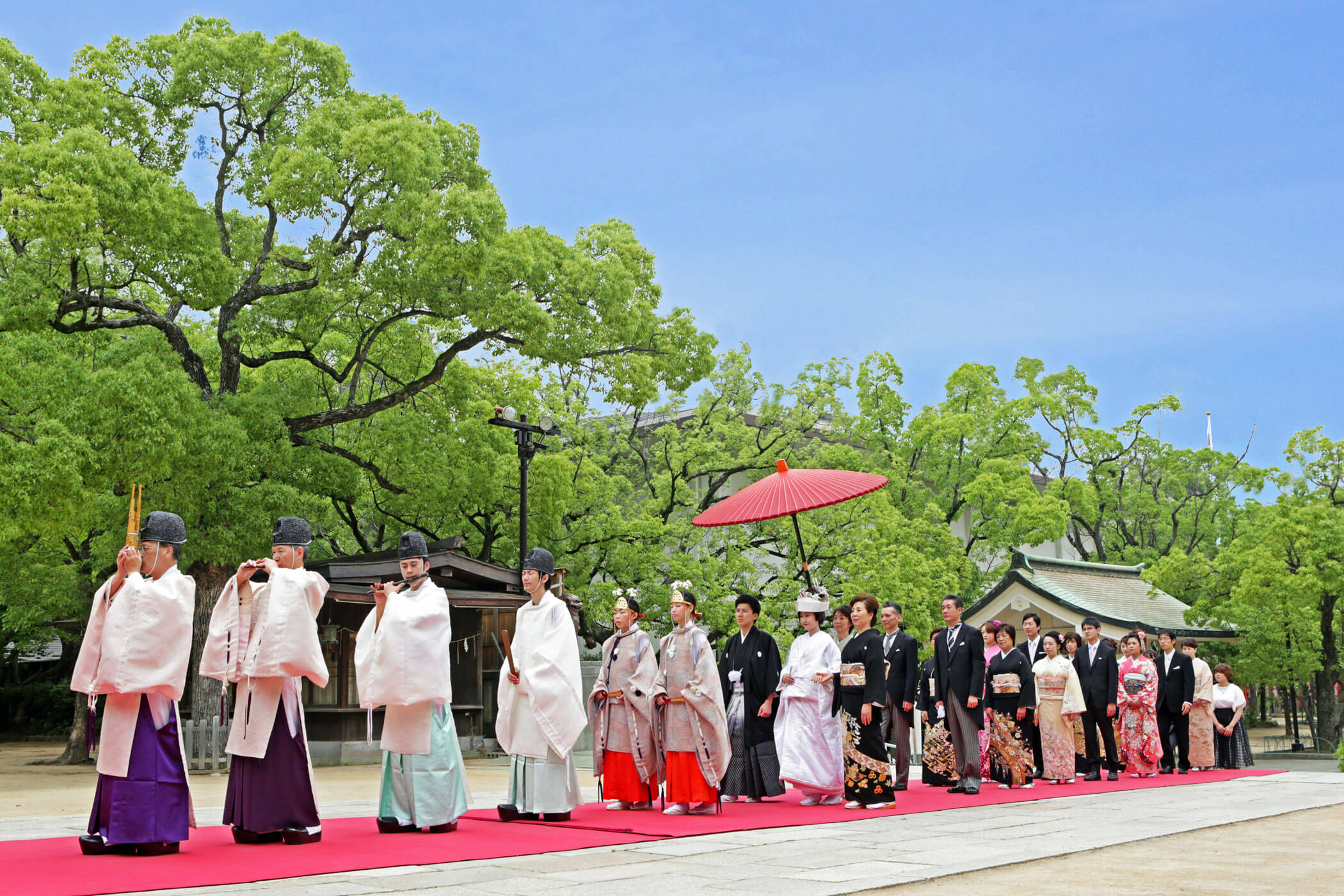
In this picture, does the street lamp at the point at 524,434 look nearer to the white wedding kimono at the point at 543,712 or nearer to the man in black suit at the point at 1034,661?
the man in black suit at the point at 1034,661

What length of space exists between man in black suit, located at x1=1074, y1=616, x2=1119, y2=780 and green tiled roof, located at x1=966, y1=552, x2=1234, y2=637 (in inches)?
312

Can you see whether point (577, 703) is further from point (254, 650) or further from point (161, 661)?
point (161, 661)

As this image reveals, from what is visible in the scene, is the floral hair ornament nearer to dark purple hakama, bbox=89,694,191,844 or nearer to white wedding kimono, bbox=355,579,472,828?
white wedding kimono, bbox=355,579,472,828

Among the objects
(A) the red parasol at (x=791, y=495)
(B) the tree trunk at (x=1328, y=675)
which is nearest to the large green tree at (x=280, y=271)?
(A) the red parasol at (x=791, y=495)

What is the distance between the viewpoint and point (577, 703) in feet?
26.3

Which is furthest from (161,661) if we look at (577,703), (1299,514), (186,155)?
(1299,514)

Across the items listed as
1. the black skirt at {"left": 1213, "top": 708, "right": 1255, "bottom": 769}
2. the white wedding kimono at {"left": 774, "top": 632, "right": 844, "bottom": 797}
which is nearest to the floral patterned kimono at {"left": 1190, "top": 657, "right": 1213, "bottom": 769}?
the black skirt at {"left": 1213, "top": 708, "right": 1255, "bottom": 769}

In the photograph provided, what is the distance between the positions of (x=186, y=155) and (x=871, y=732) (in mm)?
13221

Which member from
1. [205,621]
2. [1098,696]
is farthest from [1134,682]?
[205,621]

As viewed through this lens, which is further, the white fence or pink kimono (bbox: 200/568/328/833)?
the white fence

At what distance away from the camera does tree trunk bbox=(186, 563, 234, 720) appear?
15.9 meters

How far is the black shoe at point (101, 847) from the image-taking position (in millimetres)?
6004

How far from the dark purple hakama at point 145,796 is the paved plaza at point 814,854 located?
3.38 feet

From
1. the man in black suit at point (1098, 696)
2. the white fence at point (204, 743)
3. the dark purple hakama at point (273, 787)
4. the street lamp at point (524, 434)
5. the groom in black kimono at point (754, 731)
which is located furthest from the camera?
the street lamp at point (524, 434)
